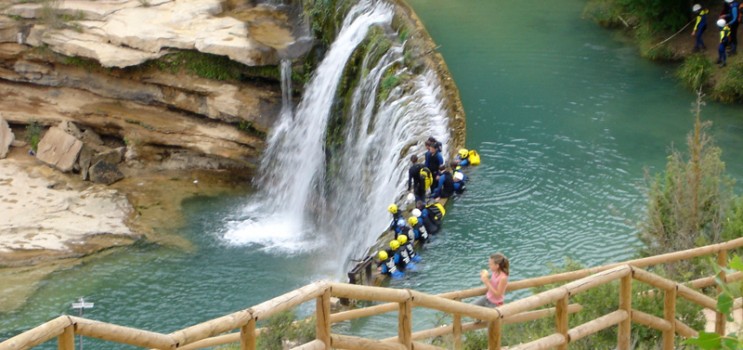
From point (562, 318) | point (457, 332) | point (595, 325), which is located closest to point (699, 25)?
point (457, 332)

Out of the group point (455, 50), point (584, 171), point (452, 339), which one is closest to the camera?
point (452, 339)

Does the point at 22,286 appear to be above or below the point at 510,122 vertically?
below

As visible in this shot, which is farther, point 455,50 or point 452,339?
point 455,50

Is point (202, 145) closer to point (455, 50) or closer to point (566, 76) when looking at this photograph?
point (455, 50)

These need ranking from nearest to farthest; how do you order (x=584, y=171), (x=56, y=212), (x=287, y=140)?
(x=584, y=171) < (x=56, y=212) < (x=287, y=140)

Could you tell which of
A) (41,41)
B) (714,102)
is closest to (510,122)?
(714,102)

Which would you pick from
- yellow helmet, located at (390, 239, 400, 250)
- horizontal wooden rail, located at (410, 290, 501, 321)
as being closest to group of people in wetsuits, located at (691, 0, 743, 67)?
yellow helmet, located at (390, 239, 400, 250)

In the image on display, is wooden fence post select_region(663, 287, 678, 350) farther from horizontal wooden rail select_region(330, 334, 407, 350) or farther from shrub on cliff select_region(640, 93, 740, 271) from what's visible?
shrub on cliff select_region(640, 93, 740, 271)

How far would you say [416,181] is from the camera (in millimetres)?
15914

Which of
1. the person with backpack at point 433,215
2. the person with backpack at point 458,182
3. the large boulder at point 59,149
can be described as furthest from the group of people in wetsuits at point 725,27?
the large boulder at point 59,149

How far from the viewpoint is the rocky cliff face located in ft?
74.3

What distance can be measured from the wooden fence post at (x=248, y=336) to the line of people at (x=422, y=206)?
26.8ft

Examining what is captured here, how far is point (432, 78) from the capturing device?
772 inches

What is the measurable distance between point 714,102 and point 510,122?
13.4ft
